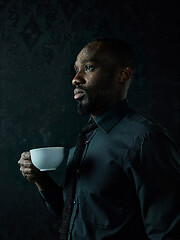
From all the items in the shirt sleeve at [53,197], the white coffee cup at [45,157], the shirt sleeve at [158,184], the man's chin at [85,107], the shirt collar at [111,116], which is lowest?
the shirt sleeve at [53,197]

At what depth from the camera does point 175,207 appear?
2.65 feet

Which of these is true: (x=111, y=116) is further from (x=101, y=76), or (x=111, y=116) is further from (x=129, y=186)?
(x=129, y=186)

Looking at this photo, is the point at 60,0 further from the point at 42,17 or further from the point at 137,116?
the point at 137,116

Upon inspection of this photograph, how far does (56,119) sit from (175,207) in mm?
969

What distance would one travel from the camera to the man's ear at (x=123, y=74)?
3.62 ft

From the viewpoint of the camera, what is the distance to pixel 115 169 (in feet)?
3.01

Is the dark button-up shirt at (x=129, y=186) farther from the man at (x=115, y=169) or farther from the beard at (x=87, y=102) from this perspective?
the beard at (x=87, y=102)

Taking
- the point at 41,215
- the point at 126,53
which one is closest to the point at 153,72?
the point at 126,53

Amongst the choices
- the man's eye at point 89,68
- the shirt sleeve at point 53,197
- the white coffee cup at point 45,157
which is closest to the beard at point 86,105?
the man's eye at point 89,68

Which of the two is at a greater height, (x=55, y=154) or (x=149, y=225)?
(x=55, y=154)

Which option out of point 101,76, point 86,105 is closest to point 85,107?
point 86,105

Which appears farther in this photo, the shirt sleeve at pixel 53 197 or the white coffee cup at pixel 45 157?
the shirt sleeve at pixel 53 197

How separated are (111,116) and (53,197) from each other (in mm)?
418

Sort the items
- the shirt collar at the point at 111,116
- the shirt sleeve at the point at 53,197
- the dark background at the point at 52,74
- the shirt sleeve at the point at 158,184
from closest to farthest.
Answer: the shirt sleeve at the point at 158,184
the shirt collar at the point at 111,116
the shirt sleeve at the point at 53,197
the dark background at the point at 52,74
